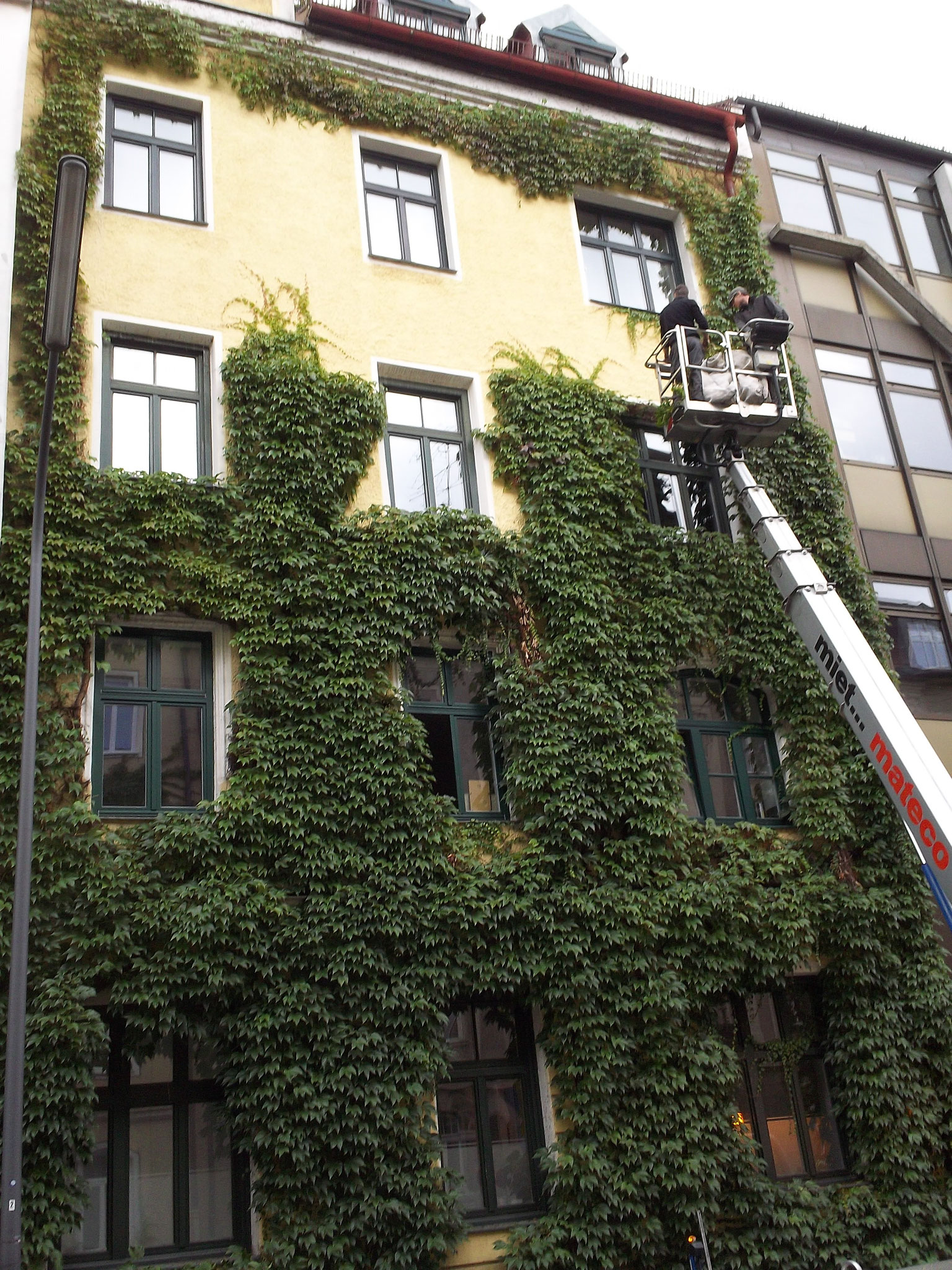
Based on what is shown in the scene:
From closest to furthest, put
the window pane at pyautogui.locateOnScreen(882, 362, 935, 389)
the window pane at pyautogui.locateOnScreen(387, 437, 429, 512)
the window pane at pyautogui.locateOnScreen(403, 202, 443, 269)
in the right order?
the window pane at pyautogui.locateOnScreen(387, 437, 429, 512) < the window pane at pyautogui.locateOnScreen(403, 202, 443, 269) < the window pane at pyautogui.locateOnScreen(882, 362, 935, 389)

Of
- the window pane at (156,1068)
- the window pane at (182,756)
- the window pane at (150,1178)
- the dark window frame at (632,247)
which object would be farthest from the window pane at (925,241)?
the window pane at (150,1178)

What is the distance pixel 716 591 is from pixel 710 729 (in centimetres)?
192

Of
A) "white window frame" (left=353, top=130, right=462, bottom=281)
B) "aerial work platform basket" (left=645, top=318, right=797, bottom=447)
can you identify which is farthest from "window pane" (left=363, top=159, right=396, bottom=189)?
"aerial work platform basket" (left=645, top=318, right=797, bottom=447)

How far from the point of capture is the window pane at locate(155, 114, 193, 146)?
1662 centimetres

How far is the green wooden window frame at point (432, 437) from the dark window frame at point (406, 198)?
195 cm

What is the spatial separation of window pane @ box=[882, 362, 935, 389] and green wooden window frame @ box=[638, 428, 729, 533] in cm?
478

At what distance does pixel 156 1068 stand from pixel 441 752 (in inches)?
187

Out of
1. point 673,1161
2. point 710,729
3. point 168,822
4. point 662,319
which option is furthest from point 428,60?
point 673,1161

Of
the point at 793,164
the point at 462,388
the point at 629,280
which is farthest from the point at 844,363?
the point at 462,388

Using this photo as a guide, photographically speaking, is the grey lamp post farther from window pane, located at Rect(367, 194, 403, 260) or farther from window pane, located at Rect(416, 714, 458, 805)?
window pane, located at Rect(367, 194, 403, 260)

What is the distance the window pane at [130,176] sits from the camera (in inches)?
625

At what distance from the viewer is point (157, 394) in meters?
15.0

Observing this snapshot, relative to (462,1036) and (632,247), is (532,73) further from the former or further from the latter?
(462,1036)

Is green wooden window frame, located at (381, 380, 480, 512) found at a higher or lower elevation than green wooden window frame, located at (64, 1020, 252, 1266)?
higher
